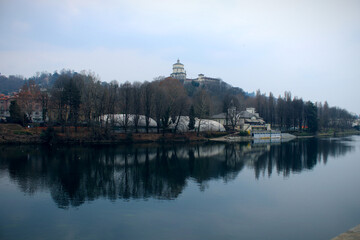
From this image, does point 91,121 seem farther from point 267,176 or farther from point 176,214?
point 176,214

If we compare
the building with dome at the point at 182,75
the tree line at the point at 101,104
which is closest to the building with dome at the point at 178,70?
the building with dome at the point at 182,75

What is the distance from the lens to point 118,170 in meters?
19.2

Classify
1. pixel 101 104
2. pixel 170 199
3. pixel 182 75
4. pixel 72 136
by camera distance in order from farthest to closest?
1. pixel 182 75
2. pixel 101 104
3. pixel 72 136
4. pixel 170 199

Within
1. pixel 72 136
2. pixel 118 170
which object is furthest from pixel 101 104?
pixel 118 170

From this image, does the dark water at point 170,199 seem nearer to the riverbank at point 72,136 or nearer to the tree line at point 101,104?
the riverbank at point 72,136

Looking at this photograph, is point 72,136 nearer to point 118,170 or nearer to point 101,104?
point 101,104

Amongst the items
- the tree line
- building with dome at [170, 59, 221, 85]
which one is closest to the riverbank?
the tree line

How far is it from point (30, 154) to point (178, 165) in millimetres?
13933

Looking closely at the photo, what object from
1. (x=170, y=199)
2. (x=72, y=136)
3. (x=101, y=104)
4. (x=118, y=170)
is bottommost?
(x=170, y=199)

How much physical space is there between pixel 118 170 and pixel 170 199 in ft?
24.0

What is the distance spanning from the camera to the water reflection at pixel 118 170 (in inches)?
556

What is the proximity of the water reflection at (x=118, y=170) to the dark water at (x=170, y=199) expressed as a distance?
0.21ft

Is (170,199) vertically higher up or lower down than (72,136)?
lower down

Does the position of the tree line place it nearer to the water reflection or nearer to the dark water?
the water reflection
